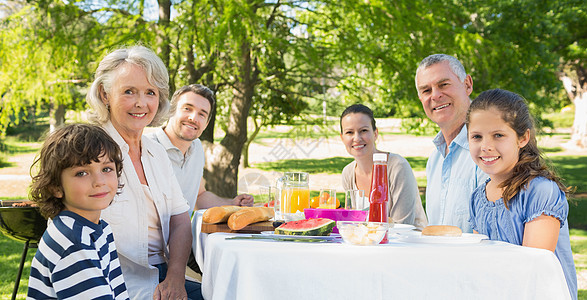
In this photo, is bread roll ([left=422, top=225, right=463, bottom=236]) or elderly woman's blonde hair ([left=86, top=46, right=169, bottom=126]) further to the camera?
elderly woman's blonde hair ([left=86, top=46, right=169, bottom=126])

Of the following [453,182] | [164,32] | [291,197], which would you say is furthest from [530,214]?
[164,32]

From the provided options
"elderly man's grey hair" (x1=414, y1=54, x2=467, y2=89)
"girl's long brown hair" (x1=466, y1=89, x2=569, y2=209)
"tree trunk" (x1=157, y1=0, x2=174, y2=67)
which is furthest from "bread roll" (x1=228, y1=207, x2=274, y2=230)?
"tree trunk" (x1=157, y1=0, x2=174, y2=67)

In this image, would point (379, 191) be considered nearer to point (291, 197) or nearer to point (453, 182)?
point (291, 197)

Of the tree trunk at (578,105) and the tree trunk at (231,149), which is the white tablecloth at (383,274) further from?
the tree trunk at (578,105)

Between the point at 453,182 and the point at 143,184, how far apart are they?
5.93ft

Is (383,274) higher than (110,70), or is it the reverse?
(110,70)

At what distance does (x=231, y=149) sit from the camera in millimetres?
10023

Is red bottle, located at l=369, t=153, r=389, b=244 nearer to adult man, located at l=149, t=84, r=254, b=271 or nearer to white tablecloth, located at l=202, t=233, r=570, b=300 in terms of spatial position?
white tablecloth, located at l=202, t=233, r=570, b=300

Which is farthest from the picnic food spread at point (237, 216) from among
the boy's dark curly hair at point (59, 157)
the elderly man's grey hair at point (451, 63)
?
the elderly man's grey hair at point (451, 63)

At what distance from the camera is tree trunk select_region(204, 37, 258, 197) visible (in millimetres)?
9867

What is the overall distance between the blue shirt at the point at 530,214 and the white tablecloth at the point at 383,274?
0.38 metres

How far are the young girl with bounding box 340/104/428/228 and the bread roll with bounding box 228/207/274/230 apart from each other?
1093mm

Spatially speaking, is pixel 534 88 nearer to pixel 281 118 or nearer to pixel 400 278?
pixel 281 118

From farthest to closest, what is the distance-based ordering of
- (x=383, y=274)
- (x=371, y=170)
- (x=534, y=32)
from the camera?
(x=534, y=32) → (x=371, y=170) → (x=383, y=274)
